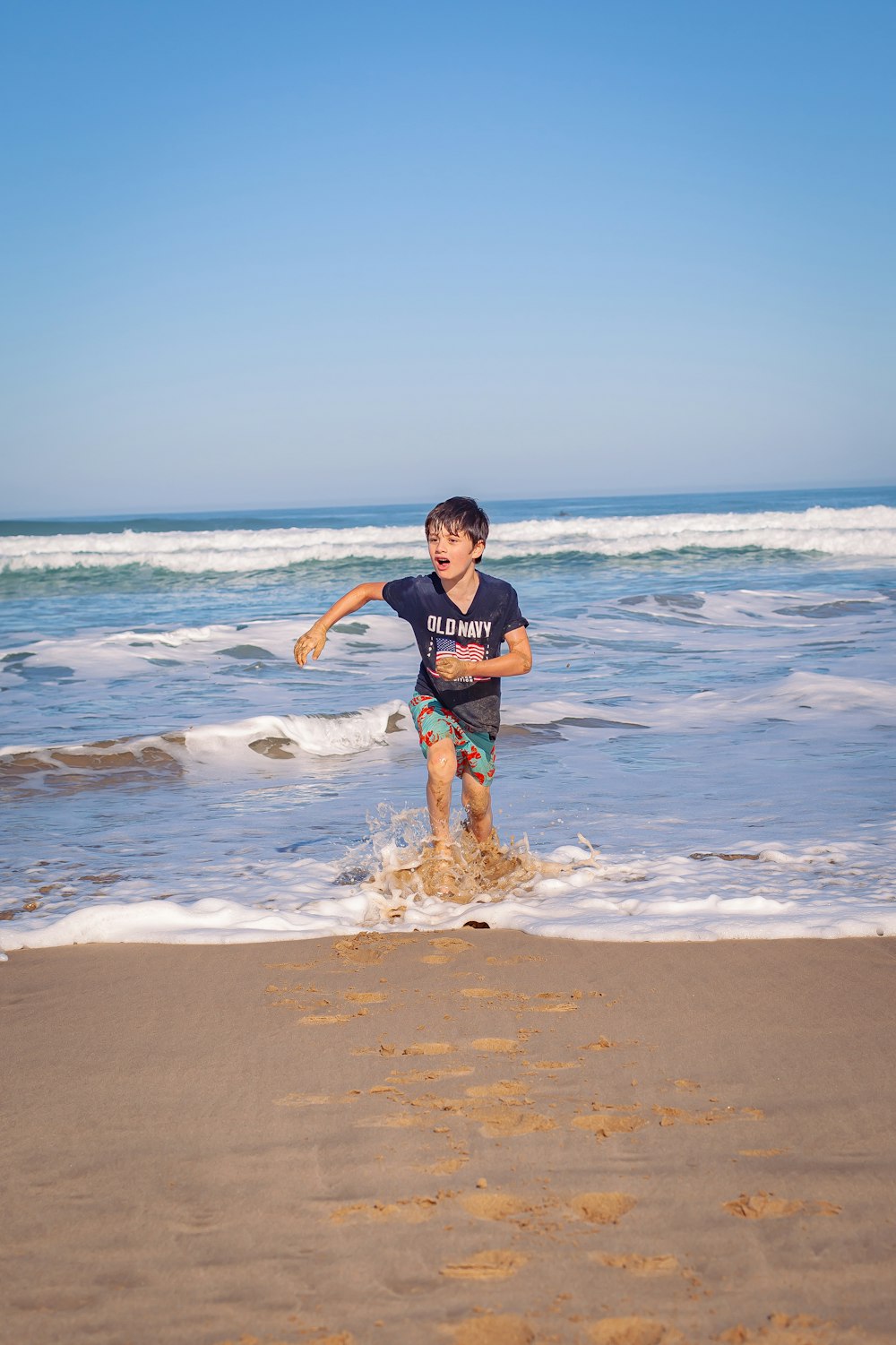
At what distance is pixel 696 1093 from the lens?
2602mm

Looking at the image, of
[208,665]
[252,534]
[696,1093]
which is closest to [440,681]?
[696,1093]

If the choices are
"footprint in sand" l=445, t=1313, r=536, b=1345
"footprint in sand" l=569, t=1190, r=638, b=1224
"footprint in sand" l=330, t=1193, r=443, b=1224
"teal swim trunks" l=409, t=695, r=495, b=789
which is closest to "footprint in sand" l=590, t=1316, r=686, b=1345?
"footprint in sand" l=445, t=1313, r=536, b=1345

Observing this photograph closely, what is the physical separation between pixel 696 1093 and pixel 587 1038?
0.41m

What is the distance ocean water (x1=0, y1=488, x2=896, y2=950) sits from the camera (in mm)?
4172

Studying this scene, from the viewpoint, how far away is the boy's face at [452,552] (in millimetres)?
4289

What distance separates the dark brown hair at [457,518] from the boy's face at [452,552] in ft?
0.05

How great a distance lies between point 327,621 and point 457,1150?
2563mm

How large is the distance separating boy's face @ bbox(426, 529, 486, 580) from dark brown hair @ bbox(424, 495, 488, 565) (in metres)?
0.02

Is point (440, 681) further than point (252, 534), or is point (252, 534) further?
point (252, 534)

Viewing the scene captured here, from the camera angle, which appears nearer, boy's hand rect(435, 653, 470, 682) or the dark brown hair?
→ boy's hand rect(435, 653, 470, 682)

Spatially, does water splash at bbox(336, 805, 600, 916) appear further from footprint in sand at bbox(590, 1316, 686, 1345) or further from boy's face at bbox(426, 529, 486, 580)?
footprint in sand at bbox(590, 1316, 686, 1345)

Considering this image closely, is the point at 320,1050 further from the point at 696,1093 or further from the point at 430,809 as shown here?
the point at 430,809

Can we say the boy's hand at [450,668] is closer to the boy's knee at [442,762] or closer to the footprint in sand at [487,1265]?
the boy's knee at [442,762]

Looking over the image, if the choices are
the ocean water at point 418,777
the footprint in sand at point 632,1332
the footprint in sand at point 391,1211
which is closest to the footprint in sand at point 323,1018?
the ocean water at point 418,777
